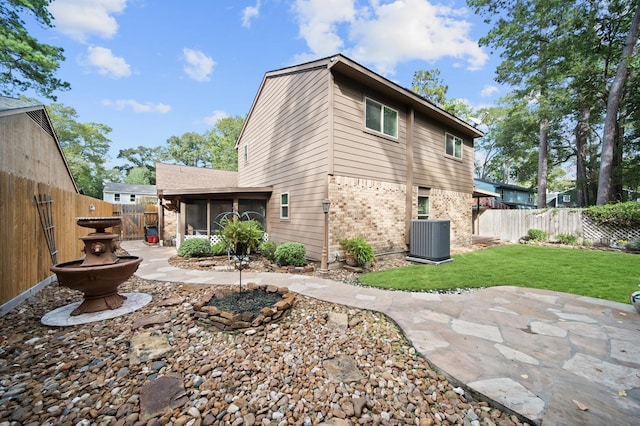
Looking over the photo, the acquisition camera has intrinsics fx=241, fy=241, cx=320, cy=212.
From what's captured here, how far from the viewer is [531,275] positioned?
19.7 feet

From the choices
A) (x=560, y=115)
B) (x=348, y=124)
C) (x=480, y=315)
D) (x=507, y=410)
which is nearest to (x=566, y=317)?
(x=480, y=315)

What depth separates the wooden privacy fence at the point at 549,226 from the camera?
1055 centimetres

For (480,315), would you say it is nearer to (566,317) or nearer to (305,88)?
(566,317)

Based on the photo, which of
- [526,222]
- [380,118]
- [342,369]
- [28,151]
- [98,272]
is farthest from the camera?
[526,222]

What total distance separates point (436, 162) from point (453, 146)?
1.81 metres

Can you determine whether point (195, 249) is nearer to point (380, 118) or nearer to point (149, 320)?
point (149, 320)

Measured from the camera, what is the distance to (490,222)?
14.7 metres

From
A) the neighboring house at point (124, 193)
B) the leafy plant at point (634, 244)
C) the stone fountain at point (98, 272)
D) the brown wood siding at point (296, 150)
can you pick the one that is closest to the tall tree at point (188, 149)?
the neighboring house at point (124, 193)

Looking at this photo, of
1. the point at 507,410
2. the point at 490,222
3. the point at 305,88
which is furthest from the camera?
the point at 490,222

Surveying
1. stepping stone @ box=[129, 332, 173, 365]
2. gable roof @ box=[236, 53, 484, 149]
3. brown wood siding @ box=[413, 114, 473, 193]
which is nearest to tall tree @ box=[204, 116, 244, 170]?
gable roof @ box=[236, 53, 484, 149]

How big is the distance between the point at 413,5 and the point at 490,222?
12198 millimetres

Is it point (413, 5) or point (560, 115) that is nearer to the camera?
point (413, 5)

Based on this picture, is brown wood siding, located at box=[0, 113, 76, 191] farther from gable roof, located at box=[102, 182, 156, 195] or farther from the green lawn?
gable roof, located at box=[102, 182, 156, 195]

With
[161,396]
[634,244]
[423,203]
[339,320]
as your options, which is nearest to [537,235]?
[634,244]
